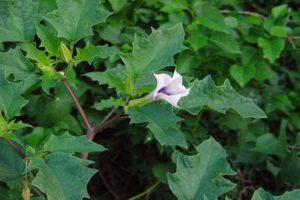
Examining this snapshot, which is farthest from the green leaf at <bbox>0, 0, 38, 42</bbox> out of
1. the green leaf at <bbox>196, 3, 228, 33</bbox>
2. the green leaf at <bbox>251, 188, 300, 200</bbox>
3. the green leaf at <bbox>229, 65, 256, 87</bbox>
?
the green leaf at <bbox>229, 65, 256, 87</bbox>

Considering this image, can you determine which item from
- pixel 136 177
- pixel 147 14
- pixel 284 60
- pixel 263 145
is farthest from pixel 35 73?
pixel 284 60

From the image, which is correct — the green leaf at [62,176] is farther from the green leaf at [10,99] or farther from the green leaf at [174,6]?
the green leaf at [174,6]

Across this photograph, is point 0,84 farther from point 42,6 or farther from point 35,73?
point 42,6

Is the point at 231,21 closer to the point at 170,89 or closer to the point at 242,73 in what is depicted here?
the point at 242,73

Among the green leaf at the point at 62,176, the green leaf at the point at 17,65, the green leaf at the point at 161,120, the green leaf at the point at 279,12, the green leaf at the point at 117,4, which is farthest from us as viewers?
the green leaf at the point at 279,12

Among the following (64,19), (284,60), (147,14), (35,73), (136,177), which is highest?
(64,19)

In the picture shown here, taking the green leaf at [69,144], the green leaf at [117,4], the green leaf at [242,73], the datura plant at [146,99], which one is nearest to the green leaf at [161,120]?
the datura plant at [146,99]
